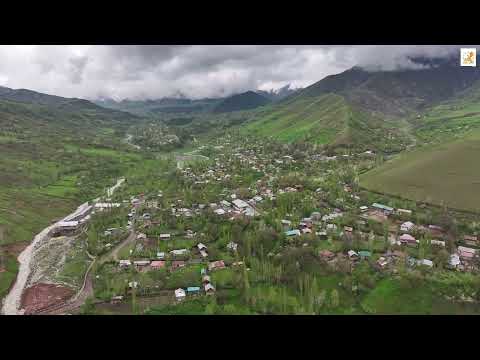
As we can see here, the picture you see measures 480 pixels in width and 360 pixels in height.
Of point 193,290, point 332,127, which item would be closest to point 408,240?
point 193,290

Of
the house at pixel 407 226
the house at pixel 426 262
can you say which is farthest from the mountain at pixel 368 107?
the house at pixel 426 262

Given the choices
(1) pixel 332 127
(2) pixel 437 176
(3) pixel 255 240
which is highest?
(1) pixel 332 127

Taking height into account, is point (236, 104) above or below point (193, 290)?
above

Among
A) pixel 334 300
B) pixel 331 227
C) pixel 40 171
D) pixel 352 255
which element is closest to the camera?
pixel 334 300

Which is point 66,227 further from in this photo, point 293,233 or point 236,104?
point 236,104
